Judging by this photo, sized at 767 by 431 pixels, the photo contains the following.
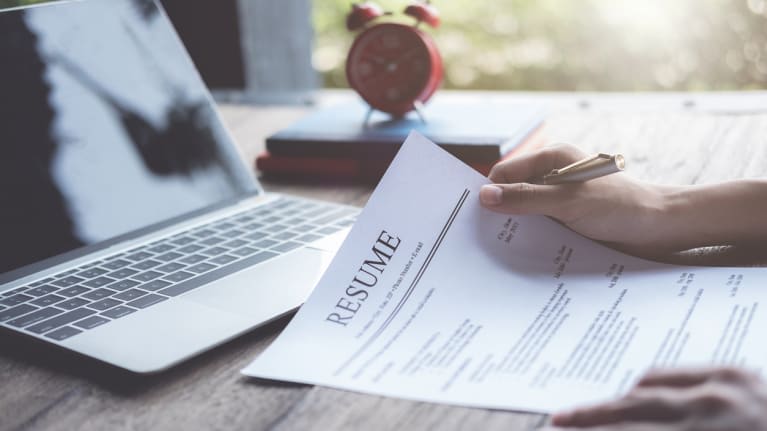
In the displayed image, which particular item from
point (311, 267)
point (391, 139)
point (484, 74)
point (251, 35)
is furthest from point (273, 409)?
point (484, 74)

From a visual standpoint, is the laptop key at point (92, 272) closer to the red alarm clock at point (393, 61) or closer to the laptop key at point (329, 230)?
the laptop key at point (329, 230)

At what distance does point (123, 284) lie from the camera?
0.71 metres

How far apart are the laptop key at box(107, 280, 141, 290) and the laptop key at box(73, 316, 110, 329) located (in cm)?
7

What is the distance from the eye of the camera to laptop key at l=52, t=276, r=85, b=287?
711 mm

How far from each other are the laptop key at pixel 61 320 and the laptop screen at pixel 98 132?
126 millimetres

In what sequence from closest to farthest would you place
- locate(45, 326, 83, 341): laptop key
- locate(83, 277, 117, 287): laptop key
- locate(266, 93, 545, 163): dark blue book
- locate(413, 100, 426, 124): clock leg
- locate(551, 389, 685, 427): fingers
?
locate(551, 389, 685, 427): fingers
locate(45, 326, 83, 341): laptop key
locate(83, 277, 117, 287): laptop key
locate(266, 93, 545, 163): dark blue book
locate(413, 100, 426, 124): clock leg

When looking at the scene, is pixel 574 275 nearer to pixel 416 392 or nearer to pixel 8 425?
pixel 416 392

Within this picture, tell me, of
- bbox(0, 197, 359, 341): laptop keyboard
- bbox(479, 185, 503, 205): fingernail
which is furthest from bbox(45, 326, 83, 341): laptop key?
bbox(479, 185, 503, 205): fingernail

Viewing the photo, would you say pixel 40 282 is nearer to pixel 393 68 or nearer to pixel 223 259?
pixel 223 259

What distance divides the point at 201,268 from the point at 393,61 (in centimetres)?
50

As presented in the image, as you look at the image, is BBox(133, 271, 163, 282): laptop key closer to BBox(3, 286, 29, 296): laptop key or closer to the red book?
BBox(3, 286, 29, 296): laptop key

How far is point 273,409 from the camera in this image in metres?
0.53

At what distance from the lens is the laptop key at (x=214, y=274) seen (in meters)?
0.68

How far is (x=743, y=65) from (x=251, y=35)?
237 centimetres
